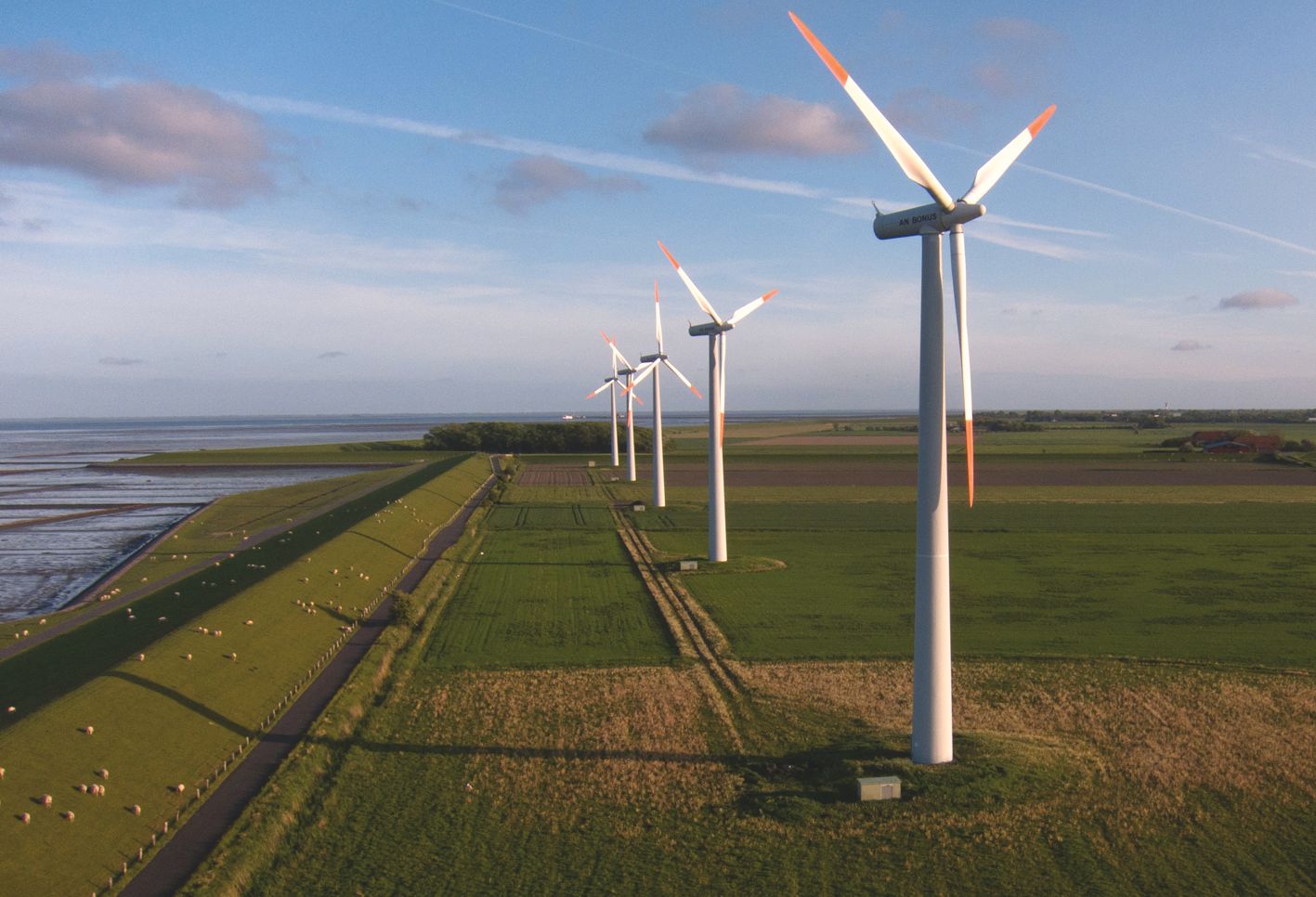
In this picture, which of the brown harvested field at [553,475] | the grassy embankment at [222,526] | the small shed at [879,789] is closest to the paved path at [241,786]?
the small shed at [879,789]

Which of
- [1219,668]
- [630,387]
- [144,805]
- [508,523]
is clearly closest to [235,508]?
[508,523]

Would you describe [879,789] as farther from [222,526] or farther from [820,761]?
[222,526]

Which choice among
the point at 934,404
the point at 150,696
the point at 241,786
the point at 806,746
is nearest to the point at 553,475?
the point at 150,696

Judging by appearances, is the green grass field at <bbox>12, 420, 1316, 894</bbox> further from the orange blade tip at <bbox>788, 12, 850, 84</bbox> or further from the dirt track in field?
→ the dirt track in field

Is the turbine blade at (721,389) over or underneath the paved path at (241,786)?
over

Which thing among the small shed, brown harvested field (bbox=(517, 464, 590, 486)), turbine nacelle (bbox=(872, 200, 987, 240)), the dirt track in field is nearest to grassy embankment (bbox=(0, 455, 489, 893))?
the small shed

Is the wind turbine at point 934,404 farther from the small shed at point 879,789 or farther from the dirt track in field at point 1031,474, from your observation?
the dirt track in field at point 1031,474

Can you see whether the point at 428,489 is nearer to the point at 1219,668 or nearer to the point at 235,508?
the point at 235,508
